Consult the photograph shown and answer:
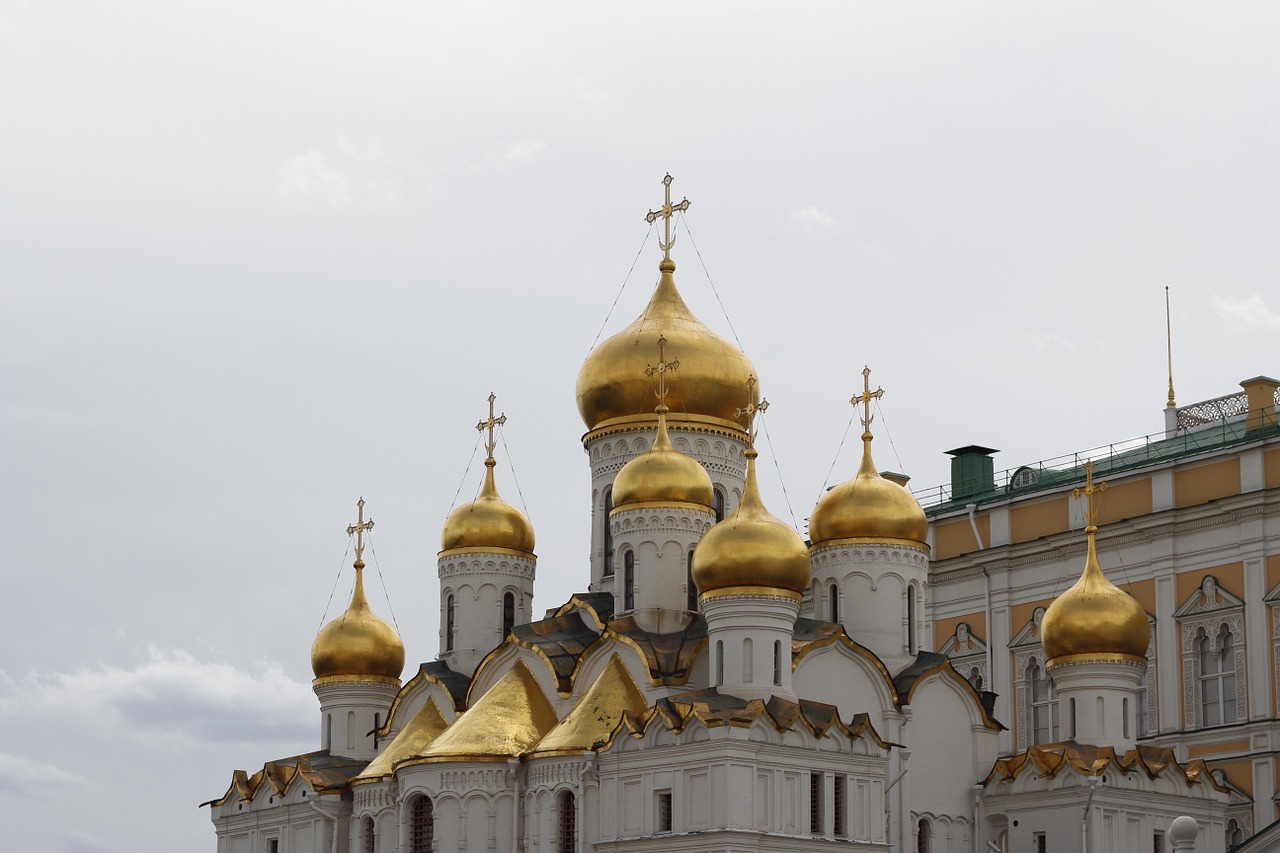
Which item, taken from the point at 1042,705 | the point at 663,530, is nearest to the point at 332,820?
the point at 663,530

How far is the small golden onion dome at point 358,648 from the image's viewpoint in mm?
36312

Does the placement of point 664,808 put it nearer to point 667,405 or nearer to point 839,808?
point 839,808

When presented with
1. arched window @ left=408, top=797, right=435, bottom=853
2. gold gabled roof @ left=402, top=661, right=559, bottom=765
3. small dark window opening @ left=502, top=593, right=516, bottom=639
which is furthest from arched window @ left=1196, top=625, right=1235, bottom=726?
arched window @ left=408, top=797, right=435, bottom=853

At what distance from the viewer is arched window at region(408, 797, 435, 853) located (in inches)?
1217

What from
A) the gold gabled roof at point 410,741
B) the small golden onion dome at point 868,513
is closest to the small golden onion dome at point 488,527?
the gold gabled roof at point 410,741

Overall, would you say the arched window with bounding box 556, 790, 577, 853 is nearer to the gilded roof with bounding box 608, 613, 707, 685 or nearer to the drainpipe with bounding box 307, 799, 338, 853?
the gilded roof with bounding box 608, 613, 707, 685

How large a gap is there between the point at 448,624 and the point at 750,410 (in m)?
6.33

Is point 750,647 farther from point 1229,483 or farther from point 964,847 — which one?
point 1229,483

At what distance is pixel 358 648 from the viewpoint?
36.3 m

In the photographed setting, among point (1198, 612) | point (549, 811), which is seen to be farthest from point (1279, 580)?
point (549, 811)

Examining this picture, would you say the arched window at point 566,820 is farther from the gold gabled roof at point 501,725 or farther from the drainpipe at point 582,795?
the gold gabled roof at point 501,725

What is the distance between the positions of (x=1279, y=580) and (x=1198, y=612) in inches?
68.0

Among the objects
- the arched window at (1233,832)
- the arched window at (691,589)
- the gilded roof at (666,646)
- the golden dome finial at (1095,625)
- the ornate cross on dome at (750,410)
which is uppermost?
the ornate cross on dome at (750,410)

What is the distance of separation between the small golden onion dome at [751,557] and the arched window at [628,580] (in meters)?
2.53
